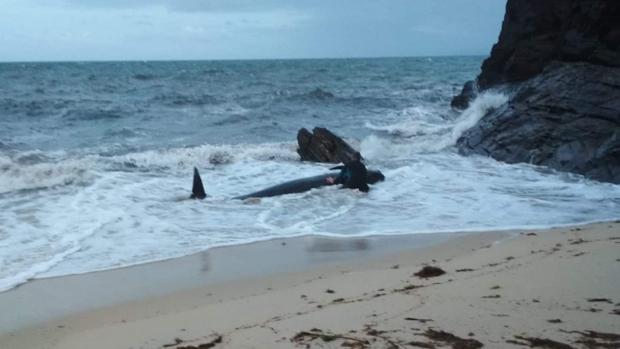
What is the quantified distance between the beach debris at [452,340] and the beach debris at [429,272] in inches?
71.6

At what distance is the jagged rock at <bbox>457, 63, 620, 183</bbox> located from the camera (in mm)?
12688

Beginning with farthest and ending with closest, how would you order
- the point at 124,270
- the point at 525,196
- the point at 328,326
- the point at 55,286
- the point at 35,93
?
the point at 35,93 → the point at 525,196 → the point at 124,270 → the point at 55,286 → the point at 328,326

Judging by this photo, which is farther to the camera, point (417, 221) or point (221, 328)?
point (417, 221)

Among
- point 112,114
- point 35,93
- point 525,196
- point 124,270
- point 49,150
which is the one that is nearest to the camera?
point 124,270

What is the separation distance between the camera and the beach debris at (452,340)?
3842 mm

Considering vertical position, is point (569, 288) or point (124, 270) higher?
point (569, 288)

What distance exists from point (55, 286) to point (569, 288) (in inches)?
188

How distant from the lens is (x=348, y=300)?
513cm

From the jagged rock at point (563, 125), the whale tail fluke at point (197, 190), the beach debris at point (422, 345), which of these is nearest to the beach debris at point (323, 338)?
the beach debris at point (422, 345)

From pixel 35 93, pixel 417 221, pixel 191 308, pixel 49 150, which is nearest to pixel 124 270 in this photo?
pixel 191 308

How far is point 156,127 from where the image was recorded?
2378 centimetres

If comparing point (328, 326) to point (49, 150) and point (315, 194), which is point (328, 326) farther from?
point (49, 150)

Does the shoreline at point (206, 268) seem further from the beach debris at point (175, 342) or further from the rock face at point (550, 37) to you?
the rock face at point (550, 37)

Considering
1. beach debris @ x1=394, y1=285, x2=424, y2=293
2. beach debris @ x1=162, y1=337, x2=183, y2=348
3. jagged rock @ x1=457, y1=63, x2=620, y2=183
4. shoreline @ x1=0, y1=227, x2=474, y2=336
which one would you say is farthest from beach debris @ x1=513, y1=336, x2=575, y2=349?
jagged rock @ x1=457, y1=63, x2=620, y2=183
